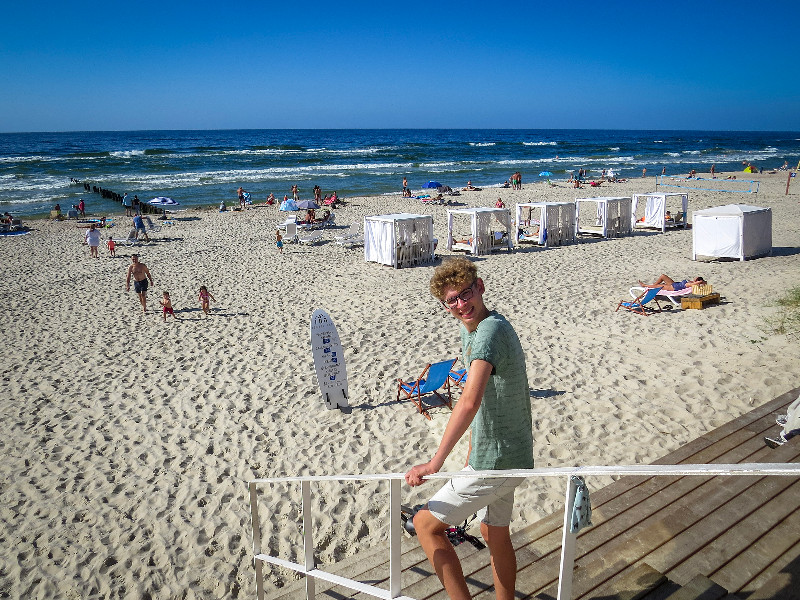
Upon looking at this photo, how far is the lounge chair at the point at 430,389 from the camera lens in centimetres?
652

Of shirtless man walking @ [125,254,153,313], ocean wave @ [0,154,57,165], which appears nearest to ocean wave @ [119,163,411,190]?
ocean wave @ [0,154,57,165]

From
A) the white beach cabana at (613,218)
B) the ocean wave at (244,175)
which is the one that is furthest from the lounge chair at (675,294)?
the ocean wave at (244,175)

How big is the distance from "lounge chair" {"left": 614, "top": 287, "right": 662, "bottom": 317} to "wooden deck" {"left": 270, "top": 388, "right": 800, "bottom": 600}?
582 centimetres

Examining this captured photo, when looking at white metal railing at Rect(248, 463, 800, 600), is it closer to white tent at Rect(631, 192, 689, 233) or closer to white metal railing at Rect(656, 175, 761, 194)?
white tent at Rect(631, 192, 689, 233)

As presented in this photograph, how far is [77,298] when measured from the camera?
12359mm

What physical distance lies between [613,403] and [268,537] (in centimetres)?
396

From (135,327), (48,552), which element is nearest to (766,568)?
(48,552)

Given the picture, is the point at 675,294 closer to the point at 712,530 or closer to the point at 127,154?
the point at 712,530

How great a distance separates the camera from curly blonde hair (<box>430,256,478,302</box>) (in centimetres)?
232

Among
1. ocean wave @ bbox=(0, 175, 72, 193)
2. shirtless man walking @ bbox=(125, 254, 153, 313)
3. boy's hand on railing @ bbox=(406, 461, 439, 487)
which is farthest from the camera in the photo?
ocean wave @ bbox=(0, 175, 72, 193)

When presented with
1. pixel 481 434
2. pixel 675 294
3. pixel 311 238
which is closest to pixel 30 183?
pixel 311 238

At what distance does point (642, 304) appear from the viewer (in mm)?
9617

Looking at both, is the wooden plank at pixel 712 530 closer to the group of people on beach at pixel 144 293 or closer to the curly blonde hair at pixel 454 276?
the curly blonde hair at pixel 454 276

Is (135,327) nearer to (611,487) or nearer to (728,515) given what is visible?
(611,487)
